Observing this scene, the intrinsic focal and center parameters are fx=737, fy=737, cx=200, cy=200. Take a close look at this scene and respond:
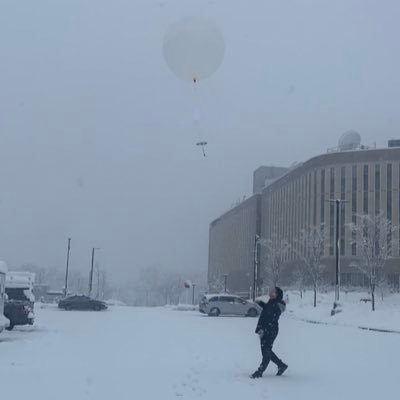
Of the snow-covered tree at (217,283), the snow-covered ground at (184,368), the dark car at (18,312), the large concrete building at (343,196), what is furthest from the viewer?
the snow-covered tree at (217,283)

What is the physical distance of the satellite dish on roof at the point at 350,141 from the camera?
100.0 meters

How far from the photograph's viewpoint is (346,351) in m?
18.1

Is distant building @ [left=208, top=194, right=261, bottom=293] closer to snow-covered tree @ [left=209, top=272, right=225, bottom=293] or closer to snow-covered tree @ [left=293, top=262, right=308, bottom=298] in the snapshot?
snow-covered tree @ [left=209, top=272, right=225, bottom=293]

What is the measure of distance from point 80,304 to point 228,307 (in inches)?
453

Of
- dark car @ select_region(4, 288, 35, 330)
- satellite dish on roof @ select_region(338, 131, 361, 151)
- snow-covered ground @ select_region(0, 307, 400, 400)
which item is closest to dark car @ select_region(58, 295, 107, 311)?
dark car @ select_region(4, 288, 35, 330)

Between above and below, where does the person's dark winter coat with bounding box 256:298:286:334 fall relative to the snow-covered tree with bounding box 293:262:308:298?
below

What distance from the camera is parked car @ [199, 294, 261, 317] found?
151ft

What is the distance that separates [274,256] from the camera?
94.9m

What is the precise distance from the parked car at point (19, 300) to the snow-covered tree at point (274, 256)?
190 ft

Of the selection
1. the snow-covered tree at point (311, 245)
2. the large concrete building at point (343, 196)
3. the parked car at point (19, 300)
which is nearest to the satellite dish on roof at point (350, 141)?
the large concrete building at point (343, 196)

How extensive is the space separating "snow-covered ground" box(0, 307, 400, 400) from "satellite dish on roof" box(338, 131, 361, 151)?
79967mm

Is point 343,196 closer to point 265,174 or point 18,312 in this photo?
point 265,174

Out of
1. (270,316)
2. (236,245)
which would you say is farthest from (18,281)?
(236,245)

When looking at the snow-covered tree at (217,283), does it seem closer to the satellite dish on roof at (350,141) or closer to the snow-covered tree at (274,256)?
the snow-covered tree at (274,256)
